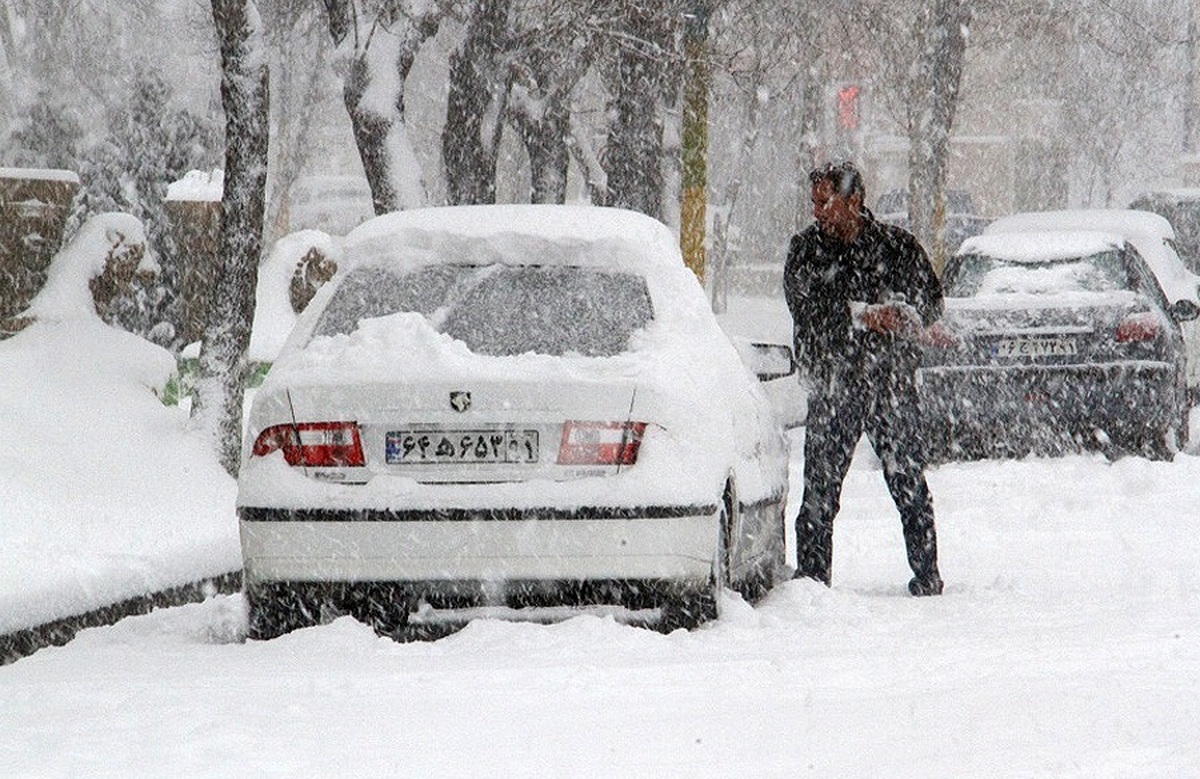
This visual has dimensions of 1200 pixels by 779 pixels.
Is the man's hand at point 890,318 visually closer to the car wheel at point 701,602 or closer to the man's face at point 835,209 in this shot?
the man's face at point 835,209

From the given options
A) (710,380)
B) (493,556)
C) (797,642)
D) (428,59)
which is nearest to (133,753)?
(493,556)

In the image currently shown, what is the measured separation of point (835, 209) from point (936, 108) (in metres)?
16.8

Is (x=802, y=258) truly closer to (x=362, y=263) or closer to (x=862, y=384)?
(x=862, y=384)

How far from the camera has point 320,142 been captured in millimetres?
59344

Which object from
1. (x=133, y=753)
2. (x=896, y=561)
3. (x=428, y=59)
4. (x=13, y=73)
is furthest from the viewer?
(x=428, y=59)

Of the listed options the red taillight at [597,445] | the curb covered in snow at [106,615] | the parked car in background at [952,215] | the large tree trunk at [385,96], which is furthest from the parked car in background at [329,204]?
the red taillight at [597,445]

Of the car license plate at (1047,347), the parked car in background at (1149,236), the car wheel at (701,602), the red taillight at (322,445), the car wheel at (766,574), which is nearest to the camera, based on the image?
the red taillight at (322,445)

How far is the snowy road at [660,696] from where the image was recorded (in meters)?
4.55

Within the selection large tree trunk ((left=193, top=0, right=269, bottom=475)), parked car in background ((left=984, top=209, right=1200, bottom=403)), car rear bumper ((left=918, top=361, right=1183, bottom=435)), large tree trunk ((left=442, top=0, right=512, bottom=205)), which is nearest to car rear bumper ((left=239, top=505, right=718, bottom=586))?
large tree trunk ((left=193, top=0, right=269, bottom=475))

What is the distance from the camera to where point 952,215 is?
40750mm

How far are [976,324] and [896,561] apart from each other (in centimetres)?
325

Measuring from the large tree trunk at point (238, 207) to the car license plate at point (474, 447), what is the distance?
573 cm

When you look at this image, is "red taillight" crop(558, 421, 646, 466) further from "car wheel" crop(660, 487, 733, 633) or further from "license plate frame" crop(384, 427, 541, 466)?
"car wheel" crop(660, 487, 733, 633)

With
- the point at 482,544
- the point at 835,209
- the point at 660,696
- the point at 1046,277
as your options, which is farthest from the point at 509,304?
the point at 1046,277
